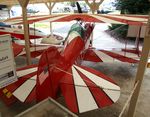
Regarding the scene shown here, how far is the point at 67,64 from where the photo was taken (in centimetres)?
270

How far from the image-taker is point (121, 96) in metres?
3.49

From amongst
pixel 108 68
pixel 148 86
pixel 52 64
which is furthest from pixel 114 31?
pixel 52 64

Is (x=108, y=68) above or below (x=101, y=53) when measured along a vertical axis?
below

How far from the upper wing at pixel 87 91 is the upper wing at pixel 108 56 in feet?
5.47

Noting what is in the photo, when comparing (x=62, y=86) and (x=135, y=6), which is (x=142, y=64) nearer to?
(x=62, y=86)

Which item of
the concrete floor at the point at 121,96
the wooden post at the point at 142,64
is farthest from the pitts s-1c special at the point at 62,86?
the concrete floor at the point at 121,96

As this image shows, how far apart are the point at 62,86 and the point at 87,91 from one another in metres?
0.35

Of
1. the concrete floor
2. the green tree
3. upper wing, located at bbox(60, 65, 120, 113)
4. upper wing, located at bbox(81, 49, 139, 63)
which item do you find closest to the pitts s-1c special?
upper wing, located at bbox(60, 65, 120, 113)

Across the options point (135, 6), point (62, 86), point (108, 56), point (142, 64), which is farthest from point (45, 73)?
point (135, 6)

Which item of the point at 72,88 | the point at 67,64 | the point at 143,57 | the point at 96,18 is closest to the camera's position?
the point at 143,57

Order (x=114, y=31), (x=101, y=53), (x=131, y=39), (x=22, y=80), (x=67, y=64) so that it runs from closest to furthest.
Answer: (x=22, y=80), (x=67, y=64), (x=101, y=53), (x=131, y=39), (x=114, y=31)

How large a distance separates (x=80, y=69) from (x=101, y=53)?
1851mm

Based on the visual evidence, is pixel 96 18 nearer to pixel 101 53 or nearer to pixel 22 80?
pixel 101 53

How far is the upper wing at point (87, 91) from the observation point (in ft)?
6.63
